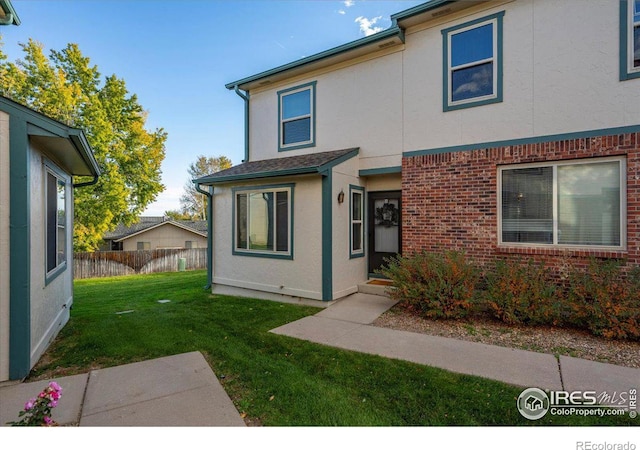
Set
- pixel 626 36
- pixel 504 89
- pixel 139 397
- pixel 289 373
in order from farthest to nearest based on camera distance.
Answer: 1. pixel 504 89
2. pixel 626 36
3. pixel 289 373
4. pixel 139 397

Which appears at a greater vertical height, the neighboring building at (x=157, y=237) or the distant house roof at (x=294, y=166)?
the distant house roof at (x=294, y=166)

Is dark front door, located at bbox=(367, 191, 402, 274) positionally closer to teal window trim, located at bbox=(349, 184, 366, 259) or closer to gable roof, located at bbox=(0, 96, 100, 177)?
teal window trim, located at bbox=(349, 184, 366, 259)

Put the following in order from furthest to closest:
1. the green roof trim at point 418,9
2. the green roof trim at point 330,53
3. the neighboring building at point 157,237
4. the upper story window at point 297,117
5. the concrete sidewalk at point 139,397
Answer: the neighboring building at point 157,237, the upper story window at point 297,117, the green roof trim at point 330,53, the green roof trim at point 418,9, the concrete sidewalk at point 139,397

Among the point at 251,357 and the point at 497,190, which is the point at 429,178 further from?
the point at 251,357

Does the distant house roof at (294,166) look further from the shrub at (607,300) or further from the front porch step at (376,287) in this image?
the shrub at (607,300)

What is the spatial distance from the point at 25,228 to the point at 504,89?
7769 mm

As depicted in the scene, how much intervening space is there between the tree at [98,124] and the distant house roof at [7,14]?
14.6m

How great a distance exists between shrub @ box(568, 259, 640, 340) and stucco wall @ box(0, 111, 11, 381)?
7.30m

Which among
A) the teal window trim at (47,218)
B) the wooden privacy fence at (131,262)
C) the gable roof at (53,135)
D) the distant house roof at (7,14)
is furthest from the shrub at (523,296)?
the wooden privacy fence at (131,262)

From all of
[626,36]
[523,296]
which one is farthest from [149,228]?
[626,36]

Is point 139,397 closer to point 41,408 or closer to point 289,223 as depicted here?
point 41,408

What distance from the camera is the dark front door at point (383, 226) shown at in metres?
7.87

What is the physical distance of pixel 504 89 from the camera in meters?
6.09

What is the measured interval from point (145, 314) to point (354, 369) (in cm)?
471
